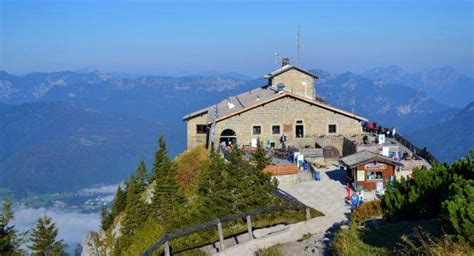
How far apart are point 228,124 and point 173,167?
402 inches

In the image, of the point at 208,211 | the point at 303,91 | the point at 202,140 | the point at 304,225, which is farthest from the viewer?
the point at 303,91

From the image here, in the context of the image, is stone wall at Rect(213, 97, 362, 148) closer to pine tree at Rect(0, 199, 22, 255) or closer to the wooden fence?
pine tree at Rect(0, 199, 22, 255)

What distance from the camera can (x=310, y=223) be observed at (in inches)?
749

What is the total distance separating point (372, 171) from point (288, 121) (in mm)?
17285

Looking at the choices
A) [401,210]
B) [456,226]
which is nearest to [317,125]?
[401,210]

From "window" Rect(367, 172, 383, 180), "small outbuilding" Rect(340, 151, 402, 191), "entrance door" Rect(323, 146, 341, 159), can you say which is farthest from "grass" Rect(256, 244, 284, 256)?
"entrance door" Rect(323, 146, 341, 159)

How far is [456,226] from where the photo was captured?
1152 centimetres

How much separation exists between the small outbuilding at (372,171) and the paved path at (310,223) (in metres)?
1.07

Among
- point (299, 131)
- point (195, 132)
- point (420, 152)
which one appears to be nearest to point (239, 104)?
point (195, 132)

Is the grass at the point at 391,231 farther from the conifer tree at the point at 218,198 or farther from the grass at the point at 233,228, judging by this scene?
the conifer tree at the point at 218,198

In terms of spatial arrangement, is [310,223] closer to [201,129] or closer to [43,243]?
[201,129]

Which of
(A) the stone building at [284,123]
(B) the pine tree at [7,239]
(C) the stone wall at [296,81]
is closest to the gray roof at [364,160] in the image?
(A) the stone building at [284,123]

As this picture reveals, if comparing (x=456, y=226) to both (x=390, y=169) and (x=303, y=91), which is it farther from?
(x=303, y=91)

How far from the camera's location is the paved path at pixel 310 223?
611 inches
